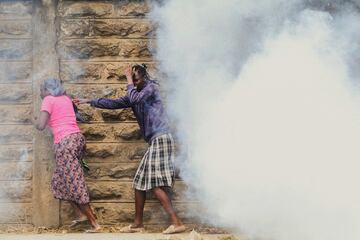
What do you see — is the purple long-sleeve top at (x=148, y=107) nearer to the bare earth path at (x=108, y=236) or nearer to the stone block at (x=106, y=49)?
the stone block at (x=106, y=49)

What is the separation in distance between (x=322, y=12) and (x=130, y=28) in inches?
85.8

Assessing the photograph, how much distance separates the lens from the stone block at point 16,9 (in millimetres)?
8070

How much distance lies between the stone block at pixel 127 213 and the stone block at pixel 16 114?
109 cm

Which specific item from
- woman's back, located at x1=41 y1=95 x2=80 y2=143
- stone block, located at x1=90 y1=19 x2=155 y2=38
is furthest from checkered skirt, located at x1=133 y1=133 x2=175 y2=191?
stone block, located at x1=90 y1=19 x2=155 y2=38

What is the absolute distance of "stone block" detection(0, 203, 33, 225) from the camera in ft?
26.3

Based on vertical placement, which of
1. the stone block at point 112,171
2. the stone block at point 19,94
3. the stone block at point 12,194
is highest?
the stone block at point 19,94

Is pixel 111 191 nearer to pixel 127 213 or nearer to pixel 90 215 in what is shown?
pixel 127 213

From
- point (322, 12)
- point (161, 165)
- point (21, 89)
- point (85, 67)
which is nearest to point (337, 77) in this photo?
point (322, 12)

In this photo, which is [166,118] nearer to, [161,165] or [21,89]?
[161,165]

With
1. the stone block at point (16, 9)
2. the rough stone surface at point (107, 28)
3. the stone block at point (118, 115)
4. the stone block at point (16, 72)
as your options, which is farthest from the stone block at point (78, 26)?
the stone block at point (118, 115)

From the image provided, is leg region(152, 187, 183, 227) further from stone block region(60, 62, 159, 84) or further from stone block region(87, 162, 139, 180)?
stone block region(60, 62, 159, 84)

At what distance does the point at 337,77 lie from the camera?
291 inches

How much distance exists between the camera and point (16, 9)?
8.09 meters

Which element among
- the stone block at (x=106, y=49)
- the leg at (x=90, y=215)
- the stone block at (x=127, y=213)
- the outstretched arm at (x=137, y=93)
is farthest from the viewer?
the stone block at (x=106, y=49)
